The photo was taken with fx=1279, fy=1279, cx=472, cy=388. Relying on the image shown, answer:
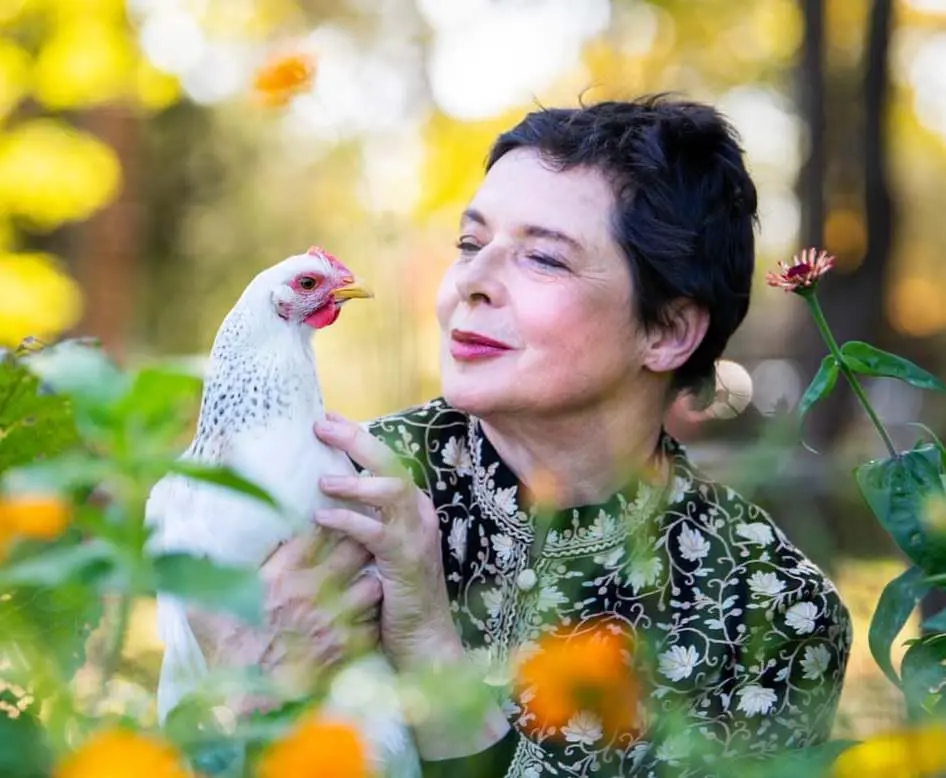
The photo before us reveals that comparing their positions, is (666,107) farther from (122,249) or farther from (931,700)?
(122,249)

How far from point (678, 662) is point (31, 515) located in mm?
1400

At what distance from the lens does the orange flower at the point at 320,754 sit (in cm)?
53

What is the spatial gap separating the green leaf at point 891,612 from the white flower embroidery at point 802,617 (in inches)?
25.5

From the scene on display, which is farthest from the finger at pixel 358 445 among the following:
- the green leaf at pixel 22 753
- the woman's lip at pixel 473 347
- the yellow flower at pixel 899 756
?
the green leaf at pixel 22 753

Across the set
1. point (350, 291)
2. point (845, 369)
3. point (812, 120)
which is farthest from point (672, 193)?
point (812, 120)

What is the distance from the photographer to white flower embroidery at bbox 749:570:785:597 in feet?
6.28

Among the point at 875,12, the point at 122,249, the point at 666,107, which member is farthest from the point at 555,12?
the point at 666,107

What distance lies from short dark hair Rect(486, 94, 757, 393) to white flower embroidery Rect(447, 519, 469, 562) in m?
0.43

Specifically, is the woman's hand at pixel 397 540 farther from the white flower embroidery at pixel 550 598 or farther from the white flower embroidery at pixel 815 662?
the white flower embroidery at pixel 815 662

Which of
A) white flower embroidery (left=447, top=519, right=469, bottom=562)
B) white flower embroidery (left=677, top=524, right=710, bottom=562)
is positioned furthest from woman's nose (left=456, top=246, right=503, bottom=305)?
white flower embroidery (left=677, top=524, right=710, bottom=562)

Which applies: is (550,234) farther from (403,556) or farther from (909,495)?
(909,495)

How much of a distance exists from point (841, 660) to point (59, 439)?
1.23 meters

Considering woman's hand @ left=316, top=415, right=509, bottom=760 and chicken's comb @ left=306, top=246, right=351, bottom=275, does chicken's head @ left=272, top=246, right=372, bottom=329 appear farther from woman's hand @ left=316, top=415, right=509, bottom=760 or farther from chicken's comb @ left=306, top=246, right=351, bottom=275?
woman's hand @ left=316, top=415, right=509, bottom=760

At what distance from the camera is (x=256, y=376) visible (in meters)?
1.62
